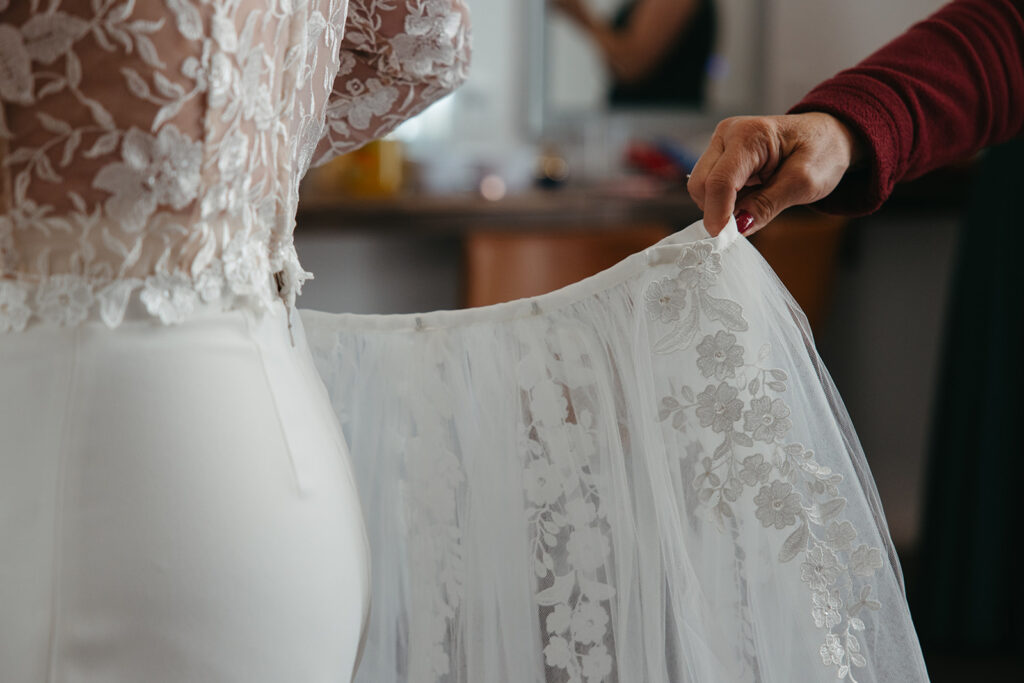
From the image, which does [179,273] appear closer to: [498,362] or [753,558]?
[498,362]

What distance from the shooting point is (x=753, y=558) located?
70cm

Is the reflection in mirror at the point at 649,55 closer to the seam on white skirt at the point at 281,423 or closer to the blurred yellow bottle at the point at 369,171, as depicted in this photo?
the blurred yellow bottle at the point at 369,171

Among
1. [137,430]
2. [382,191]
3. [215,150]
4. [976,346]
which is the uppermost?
[382,191]

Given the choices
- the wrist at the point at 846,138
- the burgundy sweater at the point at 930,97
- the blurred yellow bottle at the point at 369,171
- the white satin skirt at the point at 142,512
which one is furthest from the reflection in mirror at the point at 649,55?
the white satin skirt at the point at 142,512

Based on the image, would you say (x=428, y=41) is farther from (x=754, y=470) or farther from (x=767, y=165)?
(x=754, y=470)

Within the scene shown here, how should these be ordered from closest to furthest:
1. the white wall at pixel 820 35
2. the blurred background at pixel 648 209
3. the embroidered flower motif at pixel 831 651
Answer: the embroidered flower motif at pixel 831 651, the blurred background at pixel 648 209, the white wall at pixel 820 35

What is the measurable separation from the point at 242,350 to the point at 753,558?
0.40 metres

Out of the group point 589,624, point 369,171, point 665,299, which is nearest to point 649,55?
point 369,171

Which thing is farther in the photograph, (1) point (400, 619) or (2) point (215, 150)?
(1) point (400, 619)

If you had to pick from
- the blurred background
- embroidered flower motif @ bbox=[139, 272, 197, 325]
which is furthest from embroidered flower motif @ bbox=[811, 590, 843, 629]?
the blurred background

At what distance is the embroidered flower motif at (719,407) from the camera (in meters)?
0.69

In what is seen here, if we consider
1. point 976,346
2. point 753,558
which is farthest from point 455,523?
point 976,346

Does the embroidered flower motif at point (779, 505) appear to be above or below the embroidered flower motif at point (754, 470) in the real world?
below

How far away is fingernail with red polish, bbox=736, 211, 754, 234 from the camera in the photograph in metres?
0.76
